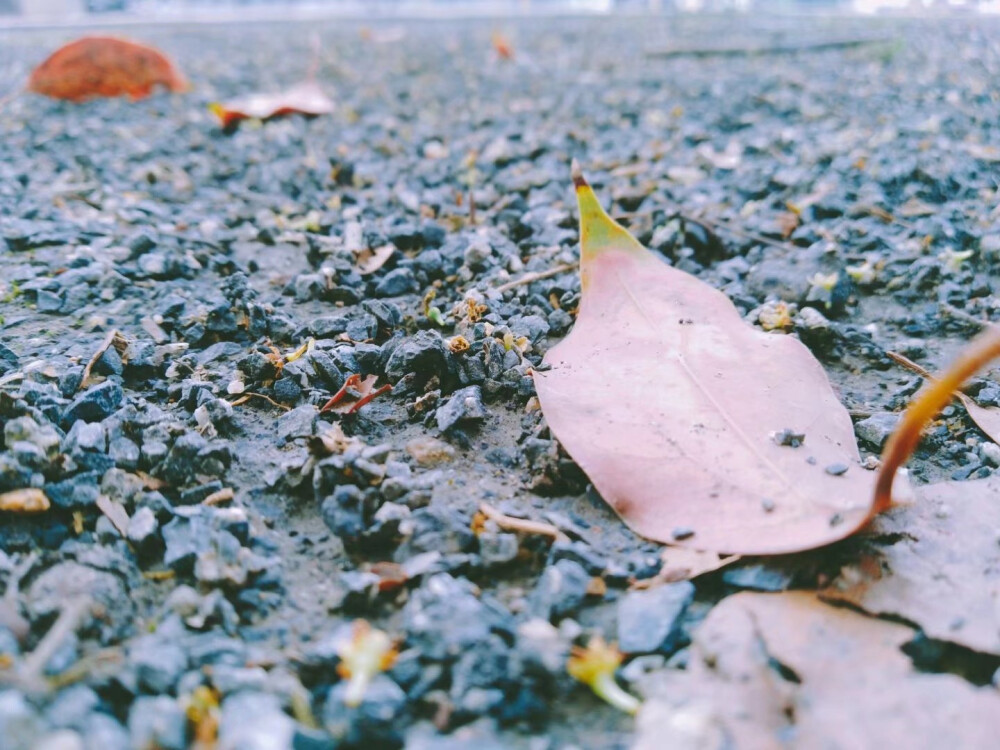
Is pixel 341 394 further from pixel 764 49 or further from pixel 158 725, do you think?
pixel 764 49

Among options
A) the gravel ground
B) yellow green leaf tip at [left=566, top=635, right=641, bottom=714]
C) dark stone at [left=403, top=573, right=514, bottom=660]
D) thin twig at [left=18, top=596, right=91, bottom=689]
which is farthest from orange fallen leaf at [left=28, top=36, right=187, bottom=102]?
yellow green leaf tip at [left=566, top=635, right=641, bottom=714]

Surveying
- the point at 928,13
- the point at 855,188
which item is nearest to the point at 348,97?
the point at 855,188

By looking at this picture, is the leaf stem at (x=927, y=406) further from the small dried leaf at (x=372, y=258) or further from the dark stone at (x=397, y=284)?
the small dried leaf at (x=372, y=258)

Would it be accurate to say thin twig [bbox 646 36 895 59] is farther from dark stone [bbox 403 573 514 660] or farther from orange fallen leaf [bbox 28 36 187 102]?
dark stone [bbox 403 573 514 660]

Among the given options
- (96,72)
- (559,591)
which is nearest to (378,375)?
(559,591)

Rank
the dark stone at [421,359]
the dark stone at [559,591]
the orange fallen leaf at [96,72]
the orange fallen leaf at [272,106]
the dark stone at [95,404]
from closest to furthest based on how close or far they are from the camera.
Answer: the dark stone at [559,591] → the dark stone at [95,404] → the dark stone at [421,359] → the orange fallen leaf at [272,106] → the orange fallen leaf at [96,72]

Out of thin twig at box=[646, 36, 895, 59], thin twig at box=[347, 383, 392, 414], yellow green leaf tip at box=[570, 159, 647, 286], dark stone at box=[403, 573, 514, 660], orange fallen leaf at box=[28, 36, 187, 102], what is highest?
thin twig at box=[646, 36, 895, 59]

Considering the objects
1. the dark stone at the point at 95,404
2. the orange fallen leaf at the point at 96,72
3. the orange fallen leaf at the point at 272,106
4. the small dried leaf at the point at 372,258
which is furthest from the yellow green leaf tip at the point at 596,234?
the orange fallen leaf at the point at 96,72
